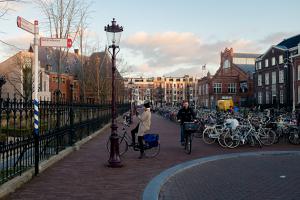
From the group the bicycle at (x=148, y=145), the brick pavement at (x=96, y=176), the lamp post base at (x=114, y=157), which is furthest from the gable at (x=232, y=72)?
the lamp post base at (x=114, y=157)

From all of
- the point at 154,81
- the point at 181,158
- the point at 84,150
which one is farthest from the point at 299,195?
the point at 154,81

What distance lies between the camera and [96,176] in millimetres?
8945

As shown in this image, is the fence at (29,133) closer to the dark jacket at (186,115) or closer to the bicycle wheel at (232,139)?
the dark jacket at (186,115)

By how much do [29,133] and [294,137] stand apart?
1152 cm

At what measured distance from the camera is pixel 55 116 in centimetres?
1082

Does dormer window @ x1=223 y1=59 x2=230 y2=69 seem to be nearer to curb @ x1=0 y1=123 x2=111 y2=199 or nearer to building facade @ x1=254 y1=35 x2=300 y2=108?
building facade @ x1=254 y1=35 x2=300 y2=108

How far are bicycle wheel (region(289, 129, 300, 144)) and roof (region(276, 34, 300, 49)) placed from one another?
46.9 m

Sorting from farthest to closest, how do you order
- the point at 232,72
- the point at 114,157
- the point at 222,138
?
the point at 232,72, the point at 222,138, the point at 114,157

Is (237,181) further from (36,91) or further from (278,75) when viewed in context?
(278,75)

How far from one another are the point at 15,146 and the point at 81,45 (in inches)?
684

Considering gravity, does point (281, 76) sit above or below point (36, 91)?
above

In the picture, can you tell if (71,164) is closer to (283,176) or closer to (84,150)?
(84,150)

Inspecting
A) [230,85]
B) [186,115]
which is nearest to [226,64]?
[230,85]


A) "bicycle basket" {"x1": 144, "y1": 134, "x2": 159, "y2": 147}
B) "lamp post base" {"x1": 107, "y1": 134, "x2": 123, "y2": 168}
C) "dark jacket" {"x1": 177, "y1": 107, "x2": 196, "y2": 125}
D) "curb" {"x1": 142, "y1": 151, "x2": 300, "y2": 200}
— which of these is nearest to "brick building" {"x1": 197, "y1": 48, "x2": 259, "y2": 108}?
"dark jacket" {"x1": 177, "y1": 107, "x2": 196, "y2": 125}
